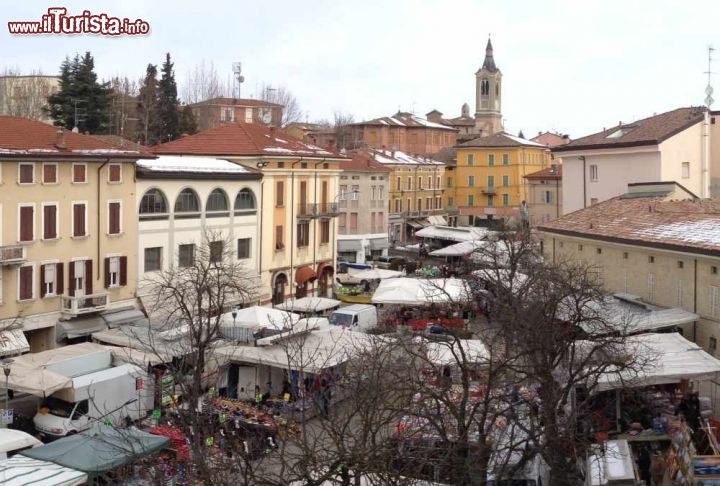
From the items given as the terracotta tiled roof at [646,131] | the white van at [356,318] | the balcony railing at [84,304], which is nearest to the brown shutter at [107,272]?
the balcony railing at [84,304]

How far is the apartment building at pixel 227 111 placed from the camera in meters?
84.6

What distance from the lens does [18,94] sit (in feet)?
241

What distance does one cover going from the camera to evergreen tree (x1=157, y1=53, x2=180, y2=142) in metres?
67.9

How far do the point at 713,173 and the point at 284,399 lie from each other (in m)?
24.9

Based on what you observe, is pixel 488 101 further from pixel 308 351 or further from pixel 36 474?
pixel 36 474

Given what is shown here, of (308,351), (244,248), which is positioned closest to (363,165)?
(244,248)

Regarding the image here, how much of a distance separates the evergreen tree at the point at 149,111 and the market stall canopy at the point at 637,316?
48408 millimetres

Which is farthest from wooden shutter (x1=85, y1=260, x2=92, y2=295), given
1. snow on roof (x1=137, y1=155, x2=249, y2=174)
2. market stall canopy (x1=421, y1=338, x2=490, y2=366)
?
market stall canopy (x1=421, y1=338, x2=490, y2=366)

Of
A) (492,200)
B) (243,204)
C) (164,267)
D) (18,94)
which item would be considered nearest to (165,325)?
(164,267)

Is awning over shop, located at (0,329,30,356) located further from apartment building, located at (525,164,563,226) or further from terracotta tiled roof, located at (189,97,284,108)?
terracotta tiled roof, located at (189,97,284,108)

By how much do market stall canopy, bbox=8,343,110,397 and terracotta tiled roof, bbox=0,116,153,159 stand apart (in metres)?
7.66

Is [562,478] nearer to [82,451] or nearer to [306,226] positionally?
[82,451]

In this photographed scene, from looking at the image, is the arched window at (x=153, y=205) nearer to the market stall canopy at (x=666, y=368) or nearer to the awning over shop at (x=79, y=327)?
the awning over shop at (x=79, y=327)

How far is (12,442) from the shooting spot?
59.1ft
